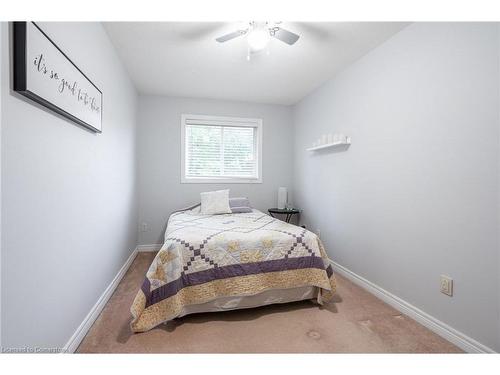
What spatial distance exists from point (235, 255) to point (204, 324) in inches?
21.4

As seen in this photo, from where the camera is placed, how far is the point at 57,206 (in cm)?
130

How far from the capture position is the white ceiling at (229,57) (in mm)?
2008

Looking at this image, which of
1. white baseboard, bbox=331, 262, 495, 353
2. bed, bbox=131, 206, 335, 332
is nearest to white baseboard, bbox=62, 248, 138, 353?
bed, bbox=131, 206, 335, 332

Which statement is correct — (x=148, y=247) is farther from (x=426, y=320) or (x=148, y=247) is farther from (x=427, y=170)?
(x=427, y=170)

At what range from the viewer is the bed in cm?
171

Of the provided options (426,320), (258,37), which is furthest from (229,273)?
(258,37)

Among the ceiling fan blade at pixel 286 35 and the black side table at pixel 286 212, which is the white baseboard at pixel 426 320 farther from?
the ceiling fan blade at pixel 286 35

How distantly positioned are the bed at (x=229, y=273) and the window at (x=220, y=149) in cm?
182

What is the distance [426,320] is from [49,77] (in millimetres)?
A: 2802

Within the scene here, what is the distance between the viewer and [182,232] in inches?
82.3
